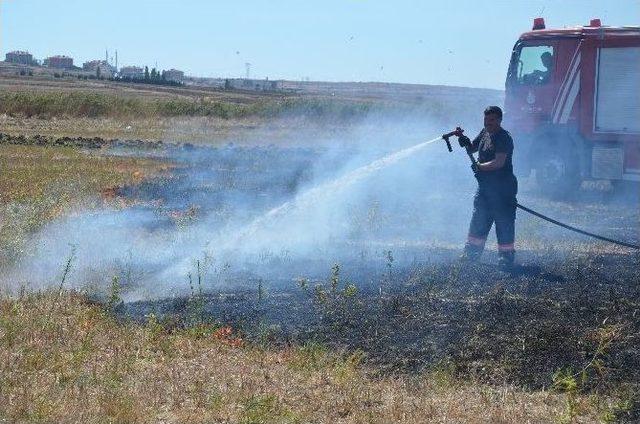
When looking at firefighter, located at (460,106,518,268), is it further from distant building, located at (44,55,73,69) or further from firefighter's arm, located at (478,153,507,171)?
distant building, located at (44,55,73,69)

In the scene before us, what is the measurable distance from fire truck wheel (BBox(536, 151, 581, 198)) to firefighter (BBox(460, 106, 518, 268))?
786 cm

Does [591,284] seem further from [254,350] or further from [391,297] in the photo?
[254,350]

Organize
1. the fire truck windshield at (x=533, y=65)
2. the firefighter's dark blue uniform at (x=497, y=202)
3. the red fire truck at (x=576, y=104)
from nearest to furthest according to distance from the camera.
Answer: the firefighter's dark blue uniform at (x=497, y=202)
the red fire truck at (x=576, y=104)
the fire truck windshield at (x=533, y=65)

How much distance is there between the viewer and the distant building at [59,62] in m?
145

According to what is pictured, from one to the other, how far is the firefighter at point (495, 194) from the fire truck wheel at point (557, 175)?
786 centimetres

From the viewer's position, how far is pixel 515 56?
17422mm

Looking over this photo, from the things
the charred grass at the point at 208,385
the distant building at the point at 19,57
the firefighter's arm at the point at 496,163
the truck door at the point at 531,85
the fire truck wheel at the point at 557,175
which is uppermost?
the distant building at the point at 19,57

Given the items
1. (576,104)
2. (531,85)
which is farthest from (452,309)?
(531,85)

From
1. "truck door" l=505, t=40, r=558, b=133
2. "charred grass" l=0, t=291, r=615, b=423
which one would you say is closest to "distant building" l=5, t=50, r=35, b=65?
"truck door" l=505, t=40, r=558, b=133

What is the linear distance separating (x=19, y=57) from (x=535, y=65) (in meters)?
147

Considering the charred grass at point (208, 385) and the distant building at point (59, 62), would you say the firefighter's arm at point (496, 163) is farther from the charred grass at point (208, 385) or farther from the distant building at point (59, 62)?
the distant building at point (59, 62)

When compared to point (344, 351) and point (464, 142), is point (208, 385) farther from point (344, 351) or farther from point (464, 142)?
point (464, 142)

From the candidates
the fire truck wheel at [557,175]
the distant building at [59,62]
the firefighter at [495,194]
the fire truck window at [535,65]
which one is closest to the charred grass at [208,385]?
the firefighter at [495,194]

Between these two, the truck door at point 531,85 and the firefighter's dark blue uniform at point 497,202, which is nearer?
the firefighter's dark blue uniform at point 497,202
